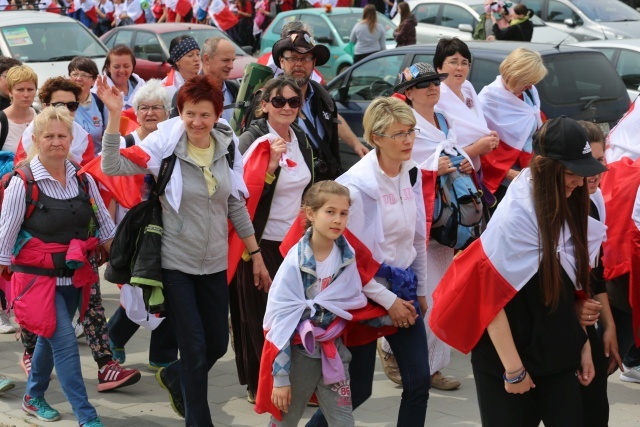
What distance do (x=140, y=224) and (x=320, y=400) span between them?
1.34 m

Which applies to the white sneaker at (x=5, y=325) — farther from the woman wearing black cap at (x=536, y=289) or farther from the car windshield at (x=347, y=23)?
the car windshield at (x=347, y=23)

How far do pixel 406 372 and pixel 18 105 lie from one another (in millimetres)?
3797

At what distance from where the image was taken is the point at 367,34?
60.8 ft

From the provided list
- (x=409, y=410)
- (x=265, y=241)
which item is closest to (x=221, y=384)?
(x=265, y=241)

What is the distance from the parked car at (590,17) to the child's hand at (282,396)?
15378mm

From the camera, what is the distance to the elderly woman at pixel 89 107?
8.36 metres

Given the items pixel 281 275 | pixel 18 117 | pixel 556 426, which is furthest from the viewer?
pixel 18 117

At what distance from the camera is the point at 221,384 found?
6992 millimetres

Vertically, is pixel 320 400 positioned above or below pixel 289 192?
below

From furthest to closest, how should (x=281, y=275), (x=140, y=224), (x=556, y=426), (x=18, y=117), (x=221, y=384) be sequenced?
(x=18, y=117) → (x=221, y=384) → (x=140, y=224) → (x=281, y=275) → (x=556, y=426)

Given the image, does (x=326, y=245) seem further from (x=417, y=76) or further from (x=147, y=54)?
(x=147, y=54)

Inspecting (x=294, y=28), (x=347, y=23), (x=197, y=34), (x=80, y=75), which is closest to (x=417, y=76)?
(x=294, y=28)

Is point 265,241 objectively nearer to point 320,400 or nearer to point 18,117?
point 320,400

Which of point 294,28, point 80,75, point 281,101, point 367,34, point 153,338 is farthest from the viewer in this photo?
point 367,34
